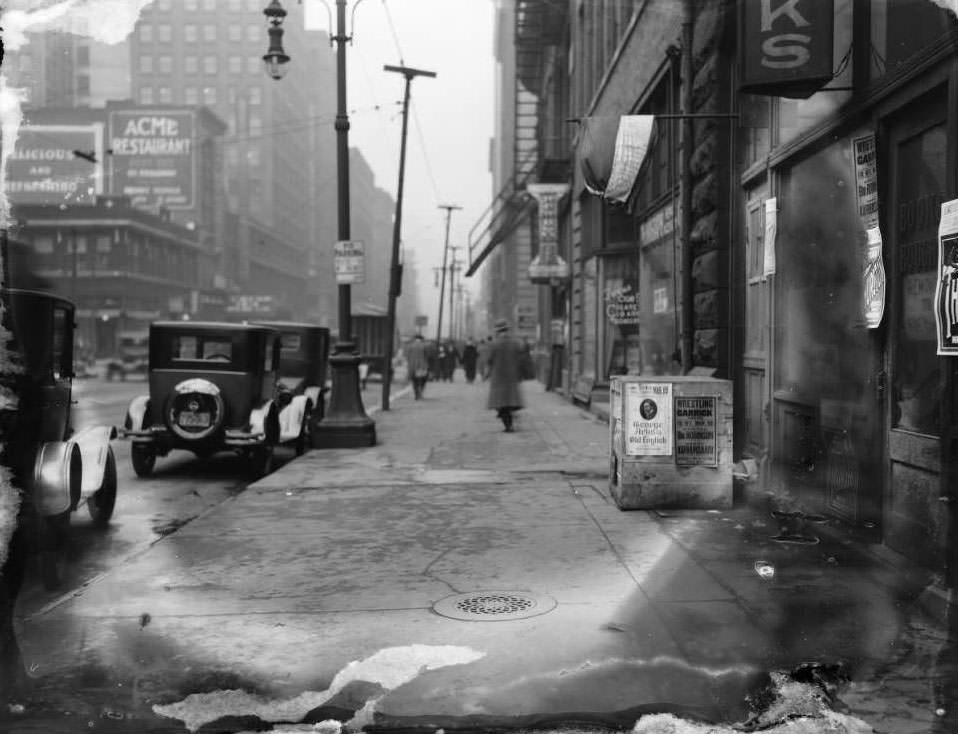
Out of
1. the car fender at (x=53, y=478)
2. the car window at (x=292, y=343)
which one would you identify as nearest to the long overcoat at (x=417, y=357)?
the car window at (x=292, y=343)

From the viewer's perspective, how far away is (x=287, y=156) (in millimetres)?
122438

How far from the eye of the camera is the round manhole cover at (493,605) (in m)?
4.86

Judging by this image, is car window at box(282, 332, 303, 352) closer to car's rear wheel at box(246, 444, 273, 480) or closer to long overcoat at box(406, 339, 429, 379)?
car's rear wheel at box(246, 444, 273, 480)

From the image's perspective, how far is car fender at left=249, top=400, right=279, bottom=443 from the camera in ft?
35.7

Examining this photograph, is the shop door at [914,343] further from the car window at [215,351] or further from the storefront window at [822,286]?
the car window at [215,351]

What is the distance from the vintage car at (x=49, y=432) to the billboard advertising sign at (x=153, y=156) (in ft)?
90.4

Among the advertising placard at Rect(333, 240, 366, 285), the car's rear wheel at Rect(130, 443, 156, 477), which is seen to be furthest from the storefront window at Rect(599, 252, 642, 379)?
the car's rear wheel at Rect(130, 443, 156, 477)

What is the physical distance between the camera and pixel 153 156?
32969 millimetres

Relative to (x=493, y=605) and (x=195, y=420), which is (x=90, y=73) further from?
(x=493, y=605)

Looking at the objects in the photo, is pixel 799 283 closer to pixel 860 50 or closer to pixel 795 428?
pixel 795 428

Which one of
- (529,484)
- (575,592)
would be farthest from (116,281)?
(575,592)

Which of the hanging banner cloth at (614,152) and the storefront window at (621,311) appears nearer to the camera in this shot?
the hanging banner cloth at (614,152)

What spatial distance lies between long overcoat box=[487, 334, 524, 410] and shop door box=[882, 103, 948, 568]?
9.29 metres

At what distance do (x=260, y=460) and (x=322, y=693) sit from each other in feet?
24.8
